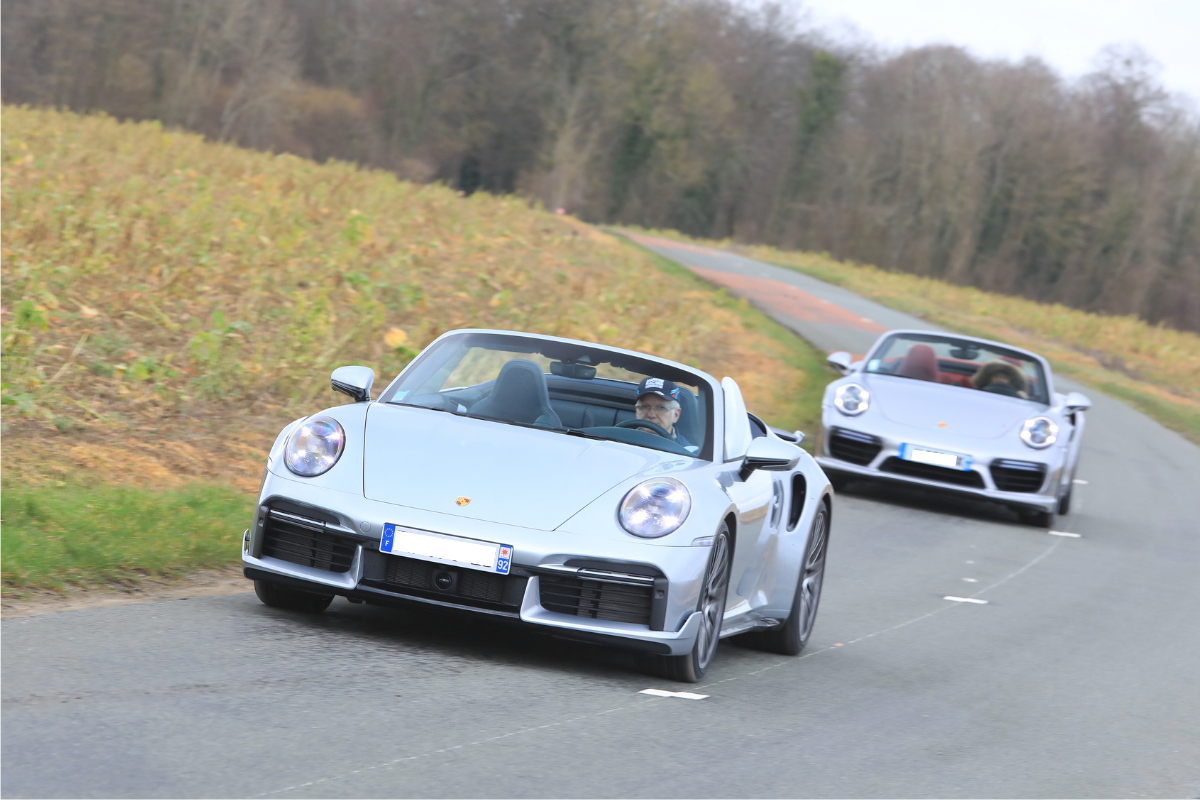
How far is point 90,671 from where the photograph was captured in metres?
4.65

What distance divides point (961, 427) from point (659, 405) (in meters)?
6.93

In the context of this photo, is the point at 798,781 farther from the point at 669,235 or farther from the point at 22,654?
the point at 669,235

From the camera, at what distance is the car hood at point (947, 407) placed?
41.9 feet

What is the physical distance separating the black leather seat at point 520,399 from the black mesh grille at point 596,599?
3.48 feet

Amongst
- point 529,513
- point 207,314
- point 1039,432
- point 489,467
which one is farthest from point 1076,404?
point 529,513

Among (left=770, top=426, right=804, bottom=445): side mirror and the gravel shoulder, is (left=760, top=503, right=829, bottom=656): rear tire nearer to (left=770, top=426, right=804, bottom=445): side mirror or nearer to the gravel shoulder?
(left=770, top=426, right=804, bottom=445): side mirror

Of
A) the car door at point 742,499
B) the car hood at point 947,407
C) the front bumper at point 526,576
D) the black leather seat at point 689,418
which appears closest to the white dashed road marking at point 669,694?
the front bumper at point 526,576

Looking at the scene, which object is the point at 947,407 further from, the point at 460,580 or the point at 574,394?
the point at 460,580

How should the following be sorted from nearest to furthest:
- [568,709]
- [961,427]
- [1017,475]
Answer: [568,709] → [1017,475] → [961,427]

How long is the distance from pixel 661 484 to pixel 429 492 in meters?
0.85

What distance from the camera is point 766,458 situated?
605 cm

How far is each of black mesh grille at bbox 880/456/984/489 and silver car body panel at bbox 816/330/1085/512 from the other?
2 cm

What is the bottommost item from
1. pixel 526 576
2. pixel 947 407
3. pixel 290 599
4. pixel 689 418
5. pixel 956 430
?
pixel 290 599

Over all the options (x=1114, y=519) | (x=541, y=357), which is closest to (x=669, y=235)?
(x=1114, y=519)
